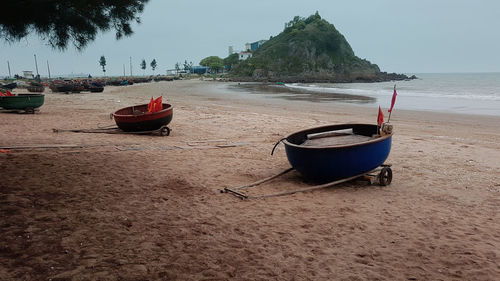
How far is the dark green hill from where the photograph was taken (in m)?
107

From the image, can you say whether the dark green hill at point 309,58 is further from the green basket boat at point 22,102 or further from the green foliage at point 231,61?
the green basket boat at point 22,102

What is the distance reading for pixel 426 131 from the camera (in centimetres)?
1306

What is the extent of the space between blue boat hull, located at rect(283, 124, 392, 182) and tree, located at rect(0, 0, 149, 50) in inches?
149

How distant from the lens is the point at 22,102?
1491 centimetres

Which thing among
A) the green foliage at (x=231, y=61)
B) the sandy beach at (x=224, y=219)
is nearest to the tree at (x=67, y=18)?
the sandy beach at (x=224, y=219)

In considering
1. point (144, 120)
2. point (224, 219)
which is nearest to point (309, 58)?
point (144, 120)

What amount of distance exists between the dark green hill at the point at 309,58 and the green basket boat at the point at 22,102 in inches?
3466

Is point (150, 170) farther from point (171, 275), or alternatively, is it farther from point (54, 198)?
point (171, 275)

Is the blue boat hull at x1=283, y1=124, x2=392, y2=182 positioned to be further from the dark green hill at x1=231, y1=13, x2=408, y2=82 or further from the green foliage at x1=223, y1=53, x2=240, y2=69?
the green foliage at x1=223, y1=53, x2=240, y2=69

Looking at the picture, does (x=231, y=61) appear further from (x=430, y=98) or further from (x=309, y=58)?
(x=430, y=98)

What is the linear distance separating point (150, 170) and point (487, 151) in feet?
30.4

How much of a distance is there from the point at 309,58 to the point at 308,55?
1284 millimetres

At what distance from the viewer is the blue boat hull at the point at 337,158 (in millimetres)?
5711

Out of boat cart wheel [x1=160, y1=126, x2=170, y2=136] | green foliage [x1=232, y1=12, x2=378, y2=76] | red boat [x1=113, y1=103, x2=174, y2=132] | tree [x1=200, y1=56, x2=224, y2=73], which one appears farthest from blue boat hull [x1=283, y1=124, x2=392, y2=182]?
tree [x1=200, y1=56, x2=224, y2=73]
